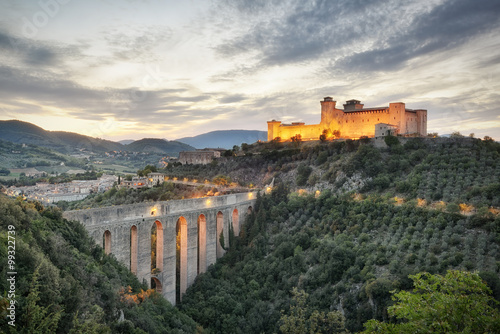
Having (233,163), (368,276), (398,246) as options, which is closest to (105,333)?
(368,276)

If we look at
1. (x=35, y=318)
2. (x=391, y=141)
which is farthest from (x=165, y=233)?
(x=391, y=141)

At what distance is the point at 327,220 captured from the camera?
27.4m

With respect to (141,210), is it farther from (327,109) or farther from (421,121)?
(421,121)

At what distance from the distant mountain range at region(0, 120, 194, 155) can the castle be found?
4016 inches

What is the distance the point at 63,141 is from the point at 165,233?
136m

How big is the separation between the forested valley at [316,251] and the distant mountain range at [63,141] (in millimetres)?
106211

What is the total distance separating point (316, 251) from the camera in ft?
78.0

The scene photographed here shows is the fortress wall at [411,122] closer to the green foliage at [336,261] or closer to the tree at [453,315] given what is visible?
the green foliage at [336,261]

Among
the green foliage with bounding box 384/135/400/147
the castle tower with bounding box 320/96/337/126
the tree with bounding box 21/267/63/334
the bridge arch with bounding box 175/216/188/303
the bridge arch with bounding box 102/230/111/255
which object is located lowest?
the bridge arch with bounding box 175/216/188/303

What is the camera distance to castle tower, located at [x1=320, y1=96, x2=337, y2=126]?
47.8 m

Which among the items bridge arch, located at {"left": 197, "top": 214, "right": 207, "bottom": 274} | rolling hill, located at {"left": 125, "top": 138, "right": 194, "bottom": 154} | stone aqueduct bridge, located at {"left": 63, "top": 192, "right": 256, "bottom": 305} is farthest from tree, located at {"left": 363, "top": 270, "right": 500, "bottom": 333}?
rolling hill, located at {"left": 125, "top": 138, "right": 194, "bottom": 154}

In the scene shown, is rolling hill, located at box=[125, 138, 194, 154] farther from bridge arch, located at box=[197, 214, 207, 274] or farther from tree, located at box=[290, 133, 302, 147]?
bridge arch, located at box=[197, 214, 207, 274]

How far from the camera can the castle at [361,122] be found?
42656 millimetres

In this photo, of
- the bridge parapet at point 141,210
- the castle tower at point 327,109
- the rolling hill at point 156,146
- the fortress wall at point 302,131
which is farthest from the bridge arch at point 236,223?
the rolling hill at point 156,146
